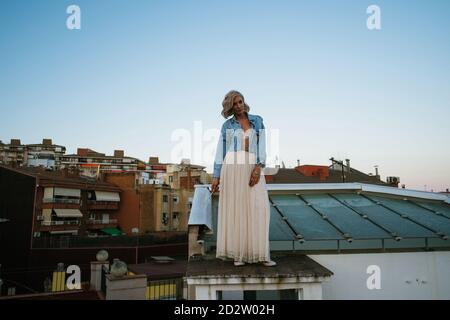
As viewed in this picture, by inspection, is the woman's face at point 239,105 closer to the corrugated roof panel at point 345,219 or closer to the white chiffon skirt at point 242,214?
the white chiffon skirt at point 242,214

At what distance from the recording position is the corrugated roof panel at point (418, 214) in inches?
249

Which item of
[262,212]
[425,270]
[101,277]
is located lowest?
[101,277]

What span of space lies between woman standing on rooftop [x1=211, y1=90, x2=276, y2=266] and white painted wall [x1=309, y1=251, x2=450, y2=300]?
154 centimetres

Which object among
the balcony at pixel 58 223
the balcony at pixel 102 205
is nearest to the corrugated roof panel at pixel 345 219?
the balcony at pixel 58 223

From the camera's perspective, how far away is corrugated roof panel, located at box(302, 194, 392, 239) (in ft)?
18.7

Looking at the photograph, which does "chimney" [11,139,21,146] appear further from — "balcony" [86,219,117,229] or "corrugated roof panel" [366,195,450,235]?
"corrugated roof panel" [366,195,450,235]

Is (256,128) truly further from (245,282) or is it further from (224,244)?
(245,282)

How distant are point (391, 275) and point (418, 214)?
2756mm

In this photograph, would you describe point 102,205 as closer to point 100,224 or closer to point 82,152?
point 100,224

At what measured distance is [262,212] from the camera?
4.18 metres

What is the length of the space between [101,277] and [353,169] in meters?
43.5

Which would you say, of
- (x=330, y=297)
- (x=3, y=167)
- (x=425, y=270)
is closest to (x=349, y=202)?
(x=425, y=270)

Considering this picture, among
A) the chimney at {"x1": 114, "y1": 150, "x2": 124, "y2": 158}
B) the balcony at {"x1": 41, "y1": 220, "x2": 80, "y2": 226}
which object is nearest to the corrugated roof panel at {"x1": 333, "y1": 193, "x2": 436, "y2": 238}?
the balcony at {"x1": 41, "y1": 220, "x2": 80, "y2": 226}

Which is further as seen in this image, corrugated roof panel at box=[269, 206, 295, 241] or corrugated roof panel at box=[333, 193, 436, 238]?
corrugated roof panel at box=[333, 193, 436, 238]
